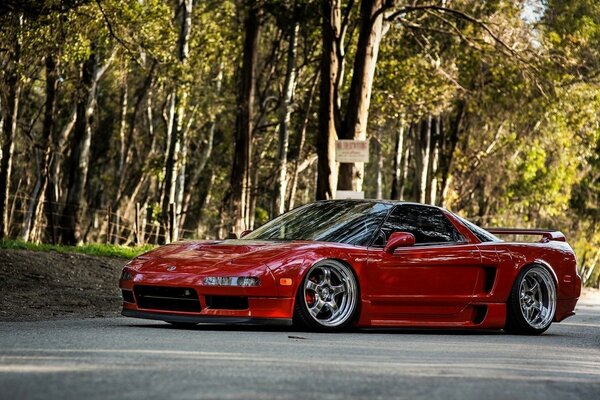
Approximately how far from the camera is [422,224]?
39.8ft

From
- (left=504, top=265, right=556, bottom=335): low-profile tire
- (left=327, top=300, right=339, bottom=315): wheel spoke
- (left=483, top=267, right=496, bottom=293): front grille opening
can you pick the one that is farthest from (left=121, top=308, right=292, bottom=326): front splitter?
(left=504, top=265, right=556, bottom=335): low-profile tire

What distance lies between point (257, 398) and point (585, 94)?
29.1m

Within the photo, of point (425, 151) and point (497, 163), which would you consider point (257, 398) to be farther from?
point (497, 163)

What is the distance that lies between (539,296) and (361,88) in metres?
10.7

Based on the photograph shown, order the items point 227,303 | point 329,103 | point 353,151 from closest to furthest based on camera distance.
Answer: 1. point 227,303
2. point 353,151
3. point 329,103

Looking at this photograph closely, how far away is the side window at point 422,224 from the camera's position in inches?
468

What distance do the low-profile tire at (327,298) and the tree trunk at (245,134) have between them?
62.0ft

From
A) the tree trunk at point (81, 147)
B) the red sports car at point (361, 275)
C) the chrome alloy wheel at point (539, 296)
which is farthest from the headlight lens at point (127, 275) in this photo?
the tree trunk at point (81, 147)

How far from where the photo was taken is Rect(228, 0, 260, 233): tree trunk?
3009 cm

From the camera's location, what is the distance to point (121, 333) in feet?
31.9

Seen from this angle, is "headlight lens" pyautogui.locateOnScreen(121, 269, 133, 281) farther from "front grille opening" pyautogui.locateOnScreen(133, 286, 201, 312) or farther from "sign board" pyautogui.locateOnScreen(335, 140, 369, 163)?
"sign board" pyautogui.locateOnScreen(335, 140, 369, 163)

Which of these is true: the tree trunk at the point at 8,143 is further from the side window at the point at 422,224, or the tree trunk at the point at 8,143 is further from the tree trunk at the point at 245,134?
the side window at the point at 422,224

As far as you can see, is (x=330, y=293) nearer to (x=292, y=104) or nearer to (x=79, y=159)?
(x=79, y=159)

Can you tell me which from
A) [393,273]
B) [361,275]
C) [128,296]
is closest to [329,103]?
[393,273]
